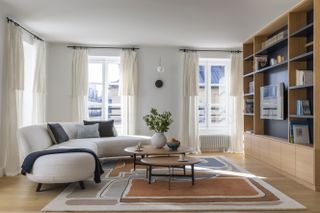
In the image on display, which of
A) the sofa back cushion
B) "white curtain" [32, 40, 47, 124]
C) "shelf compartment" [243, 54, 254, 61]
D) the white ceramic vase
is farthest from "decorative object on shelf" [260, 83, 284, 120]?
"white curtain" [32, 40, 47, 124]

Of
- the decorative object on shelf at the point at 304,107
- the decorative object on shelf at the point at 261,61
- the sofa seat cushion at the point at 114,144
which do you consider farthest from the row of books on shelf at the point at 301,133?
the sofa seat cushion at the point at 114,144

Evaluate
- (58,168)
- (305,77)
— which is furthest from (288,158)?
(58,168)

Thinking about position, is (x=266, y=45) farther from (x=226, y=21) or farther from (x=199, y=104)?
(x=199, y=104)

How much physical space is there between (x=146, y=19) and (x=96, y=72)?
2674mm

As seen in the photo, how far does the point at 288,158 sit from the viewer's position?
177 inches

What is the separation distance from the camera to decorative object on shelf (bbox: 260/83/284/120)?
16.2ft

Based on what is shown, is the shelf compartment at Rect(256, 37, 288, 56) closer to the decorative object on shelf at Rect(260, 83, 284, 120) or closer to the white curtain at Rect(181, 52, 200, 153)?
the decorative object on shelf at Rect(260, 83, 284, 120)

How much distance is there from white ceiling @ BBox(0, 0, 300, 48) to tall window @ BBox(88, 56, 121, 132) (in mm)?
644

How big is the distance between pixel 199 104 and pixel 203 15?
121 inches

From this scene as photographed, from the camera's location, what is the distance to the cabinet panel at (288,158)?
4.34 meters

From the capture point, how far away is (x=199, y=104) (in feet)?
24.6

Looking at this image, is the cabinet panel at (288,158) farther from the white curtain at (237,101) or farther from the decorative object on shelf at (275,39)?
the white curtain at (237,101)

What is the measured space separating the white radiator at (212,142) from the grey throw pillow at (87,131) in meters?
2.77

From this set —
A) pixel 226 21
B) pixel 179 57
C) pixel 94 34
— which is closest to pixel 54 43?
pixel 94 34
